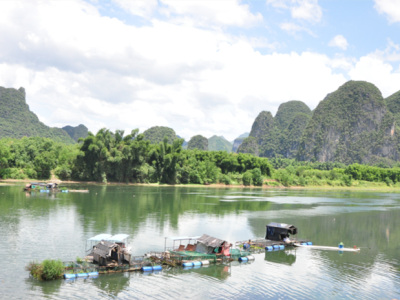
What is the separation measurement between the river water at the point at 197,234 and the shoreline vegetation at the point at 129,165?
28.9 metres

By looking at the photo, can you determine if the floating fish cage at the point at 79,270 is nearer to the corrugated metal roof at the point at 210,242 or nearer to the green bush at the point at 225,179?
the corrugated metal roof at the point at 210,242

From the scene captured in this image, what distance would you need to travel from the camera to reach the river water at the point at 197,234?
2158 cm

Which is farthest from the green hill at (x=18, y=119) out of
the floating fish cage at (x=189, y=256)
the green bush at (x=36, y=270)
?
the green bush at (x=36, y=270)

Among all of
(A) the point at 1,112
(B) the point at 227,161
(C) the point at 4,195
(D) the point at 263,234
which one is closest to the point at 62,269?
(D) the point at 263,234

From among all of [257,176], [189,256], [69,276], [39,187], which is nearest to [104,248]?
[69,276]

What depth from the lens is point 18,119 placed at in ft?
547

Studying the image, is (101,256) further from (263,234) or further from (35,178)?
(35,178)

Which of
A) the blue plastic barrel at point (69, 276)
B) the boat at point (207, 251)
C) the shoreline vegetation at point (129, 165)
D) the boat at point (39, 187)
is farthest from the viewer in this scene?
the shoreline vegetation at point (129, 165)

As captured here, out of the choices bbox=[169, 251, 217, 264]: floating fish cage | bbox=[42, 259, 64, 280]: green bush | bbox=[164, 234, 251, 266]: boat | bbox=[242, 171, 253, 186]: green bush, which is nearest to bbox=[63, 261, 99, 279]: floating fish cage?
bbox=[42, 259, 64, 280]: green bush

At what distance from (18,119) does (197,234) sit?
6019 inches

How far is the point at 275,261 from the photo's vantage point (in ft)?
97.3

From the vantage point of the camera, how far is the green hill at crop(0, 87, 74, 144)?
157500mm

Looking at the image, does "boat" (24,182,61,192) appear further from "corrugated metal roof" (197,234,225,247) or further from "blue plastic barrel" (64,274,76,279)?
"blue plastic barrel" (64,274,76,279)

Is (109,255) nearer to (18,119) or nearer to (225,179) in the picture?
(225,179)
